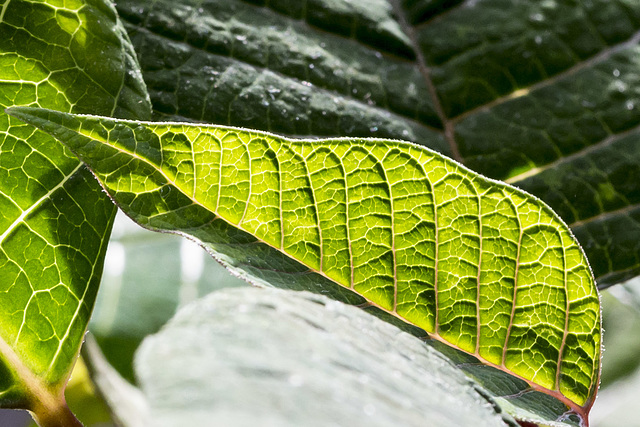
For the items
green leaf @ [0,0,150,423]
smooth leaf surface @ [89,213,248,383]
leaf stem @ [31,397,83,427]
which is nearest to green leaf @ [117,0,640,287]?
green leaf @ [0,0,150,423]

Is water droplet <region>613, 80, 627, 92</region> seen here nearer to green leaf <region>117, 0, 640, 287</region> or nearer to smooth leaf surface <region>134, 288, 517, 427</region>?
green leaf <region>117, 0, 640, 287</region>

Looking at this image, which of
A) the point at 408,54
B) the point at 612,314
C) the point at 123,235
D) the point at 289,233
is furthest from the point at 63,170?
the point at 612,314

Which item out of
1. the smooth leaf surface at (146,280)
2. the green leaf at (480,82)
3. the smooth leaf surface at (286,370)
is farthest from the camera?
the smooth leaf surface at (146,280)

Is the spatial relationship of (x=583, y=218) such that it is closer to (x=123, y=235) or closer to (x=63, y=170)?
(x=63, y=170)

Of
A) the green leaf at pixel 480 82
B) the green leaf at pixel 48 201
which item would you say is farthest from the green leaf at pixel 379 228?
the green leaf at pixel 480 82

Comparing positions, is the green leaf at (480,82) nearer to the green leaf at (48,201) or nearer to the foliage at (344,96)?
the foliage at (344,96)

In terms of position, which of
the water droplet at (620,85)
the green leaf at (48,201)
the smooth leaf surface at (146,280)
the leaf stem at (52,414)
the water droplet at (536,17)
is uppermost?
the water droplet at (536,17)

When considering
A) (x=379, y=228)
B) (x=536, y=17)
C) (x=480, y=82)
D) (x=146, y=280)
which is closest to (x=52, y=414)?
(x=379, y=228)
